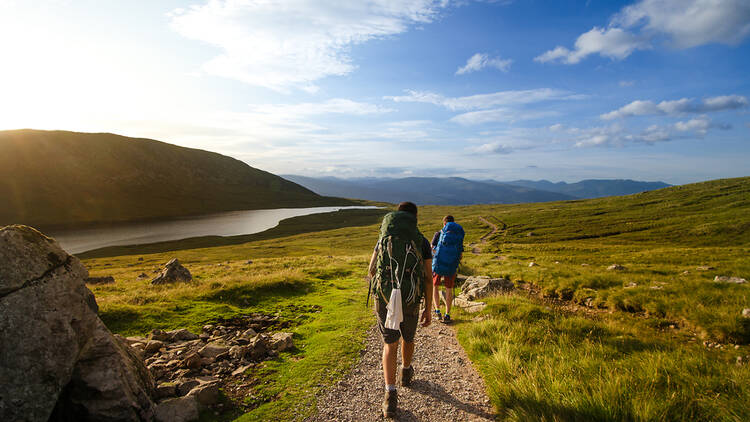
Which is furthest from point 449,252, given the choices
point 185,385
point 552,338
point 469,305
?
point 185,385

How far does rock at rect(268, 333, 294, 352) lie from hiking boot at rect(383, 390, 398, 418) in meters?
3.81

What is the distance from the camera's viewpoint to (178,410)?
5.30 m

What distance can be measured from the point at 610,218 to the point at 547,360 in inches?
4241

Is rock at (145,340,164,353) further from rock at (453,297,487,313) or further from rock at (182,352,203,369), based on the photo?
rock at (453,297,487,313)

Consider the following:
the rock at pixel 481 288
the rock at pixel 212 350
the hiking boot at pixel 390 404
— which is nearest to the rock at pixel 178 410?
the rock at pixel 212 350

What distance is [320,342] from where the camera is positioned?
8.79 metres

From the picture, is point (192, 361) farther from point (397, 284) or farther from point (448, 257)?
point (448, 257)

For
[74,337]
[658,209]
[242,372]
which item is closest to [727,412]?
[242,372]

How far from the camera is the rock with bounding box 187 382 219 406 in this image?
5.70 m

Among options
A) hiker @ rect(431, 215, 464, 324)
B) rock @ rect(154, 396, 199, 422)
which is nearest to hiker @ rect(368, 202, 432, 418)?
rock @ rect(154, 396, 199, 422)

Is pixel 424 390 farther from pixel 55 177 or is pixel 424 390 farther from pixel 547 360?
pixel 55 177

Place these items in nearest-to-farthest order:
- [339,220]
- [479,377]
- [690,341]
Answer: [479,377] < [690,341] < [339,220]

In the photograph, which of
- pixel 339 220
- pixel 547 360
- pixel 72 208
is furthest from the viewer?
pixel 72 208

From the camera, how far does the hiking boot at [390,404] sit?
5.43 m
